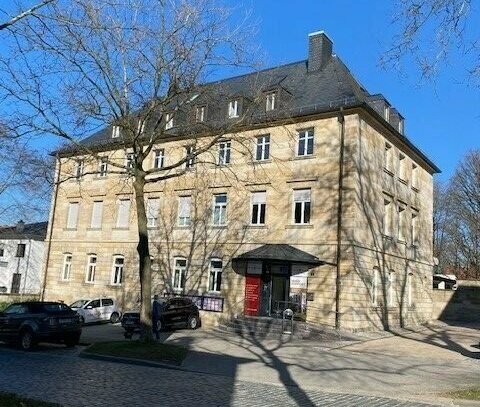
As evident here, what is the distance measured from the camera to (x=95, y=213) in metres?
37.5

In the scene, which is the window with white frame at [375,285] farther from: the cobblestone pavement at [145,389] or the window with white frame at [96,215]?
the window with white frame at [96,215]

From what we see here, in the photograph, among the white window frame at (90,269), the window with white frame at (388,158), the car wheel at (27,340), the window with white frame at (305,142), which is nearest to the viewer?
the car wheel at (27,340)

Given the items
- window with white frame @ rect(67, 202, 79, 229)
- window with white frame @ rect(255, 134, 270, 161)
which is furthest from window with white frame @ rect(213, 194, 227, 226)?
window with white frame @ rect(67, 202, 79, 229)

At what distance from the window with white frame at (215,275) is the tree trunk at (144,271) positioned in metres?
12.6

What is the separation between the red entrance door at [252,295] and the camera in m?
28.3

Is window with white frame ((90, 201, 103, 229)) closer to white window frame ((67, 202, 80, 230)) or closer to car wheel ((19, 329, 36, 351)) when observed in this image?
white window frame ((67, 202, 80, 230))

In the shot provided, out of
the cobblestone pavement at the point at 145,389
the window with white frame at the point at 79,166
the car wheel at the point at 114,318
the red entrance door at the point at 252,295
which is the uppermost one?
the window with white frame at the point at 79,166

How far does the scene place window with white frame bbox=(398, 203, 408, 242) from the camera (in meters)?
31.6

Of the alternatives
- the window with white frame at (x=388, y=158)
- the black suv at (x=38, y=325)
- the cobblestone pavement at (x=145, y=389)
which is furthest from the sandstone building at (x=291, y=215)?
the cobblestone pavement at (x=145, y=389)

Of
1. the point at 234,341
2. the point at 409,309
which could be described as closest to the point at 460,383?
the point at 234,341

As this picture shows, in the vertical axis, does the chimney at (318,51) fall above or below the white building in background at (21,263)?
above

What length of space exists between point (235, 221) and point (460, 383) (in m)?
18.1

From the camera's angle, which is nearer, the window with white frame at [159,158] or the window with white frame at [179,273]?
the window with white frame at [179,273]

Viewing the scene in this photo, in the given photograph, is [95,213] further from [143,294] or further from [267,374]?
[267,374]
